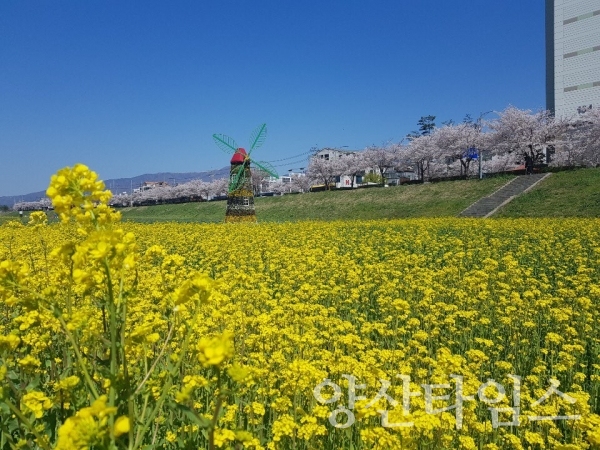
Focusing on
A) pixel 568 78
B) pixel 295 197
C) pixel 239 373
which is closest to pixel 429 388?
pixel 239 373

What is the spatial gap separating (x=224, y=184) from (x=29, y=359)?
344 ft

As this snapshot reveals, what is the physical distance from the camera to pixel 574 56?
2510 inches

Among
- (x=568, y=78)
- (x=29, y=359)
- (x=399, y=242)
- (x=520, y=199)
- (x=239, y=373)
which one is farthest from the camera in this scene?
(x=568, y=78)

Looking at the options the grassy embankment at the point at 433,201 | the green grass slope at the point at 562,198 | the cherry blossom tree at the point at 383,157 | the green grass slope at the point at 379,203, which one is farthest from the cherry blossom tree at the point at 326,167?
the green grass slope at the point at 562,198

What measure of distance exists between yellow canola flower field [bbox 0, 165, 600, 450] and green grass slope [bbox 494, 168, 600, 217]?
18.0 meters

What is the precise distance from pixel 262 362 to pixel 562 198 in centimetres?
2892

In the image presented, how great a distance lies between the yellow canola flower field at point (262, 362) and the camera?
64.2 inches

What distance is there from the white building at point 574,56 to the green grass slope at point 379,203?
36528mm

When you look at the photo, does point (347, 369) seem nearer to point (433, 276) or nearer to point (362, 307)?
point (362, 307)

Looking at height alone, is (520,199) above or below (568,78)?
below

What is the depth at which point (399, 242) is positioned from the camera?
13570mm

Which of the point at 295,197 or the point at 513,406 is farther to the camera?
the point at 295,197

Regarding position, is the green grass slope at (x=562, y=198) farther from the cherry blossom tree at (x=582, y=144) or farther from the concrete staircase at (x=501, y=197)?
the cherry blossom tree at (x=582, y=144)

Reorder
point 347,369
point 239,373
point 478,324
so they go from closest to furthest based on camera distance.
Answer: point 239,373
point 347,369
point 478,324
